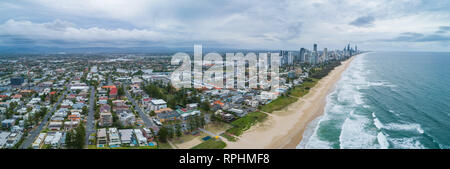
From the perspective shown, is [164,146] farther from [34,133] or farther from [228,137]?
[34,133]

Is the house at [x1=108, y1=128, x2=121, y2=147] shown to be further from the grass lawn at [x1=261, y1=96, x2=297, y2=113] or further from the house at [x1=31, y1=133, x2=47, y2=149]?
the grass lawn at [x1=261, y1=96, x2=297, y2=113]

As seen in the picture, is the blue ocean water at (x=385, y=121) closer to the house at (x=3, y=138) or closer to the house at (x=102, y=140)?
the house at (x=102, y=140)

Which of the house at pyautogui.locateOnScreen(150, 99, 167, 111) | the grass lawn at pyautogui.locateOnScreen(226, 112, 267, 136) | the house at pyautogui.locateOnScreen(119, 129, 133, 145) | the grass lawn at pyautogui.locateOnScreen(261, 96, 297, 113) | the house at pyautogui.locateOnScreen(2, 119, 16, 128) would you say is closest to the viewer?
the house at pyautogui.locateOnScreen(119, 129, 133, 145)

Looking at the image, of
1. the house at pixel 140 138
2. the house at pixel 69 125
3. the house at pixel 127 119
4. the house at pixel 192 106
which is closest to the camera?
the house at pixel 140 138

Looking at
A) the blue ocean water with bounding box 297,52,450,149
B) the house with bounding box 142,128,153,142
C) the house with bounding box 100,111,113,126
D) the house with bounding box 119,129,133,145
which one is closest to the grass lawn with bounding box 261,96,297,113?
the blue ocean water with bounding box 297,52,450,149

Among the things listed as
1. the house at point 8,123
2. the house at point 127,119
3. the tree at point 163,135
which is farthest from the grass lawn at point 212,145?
the house at point 8,123
